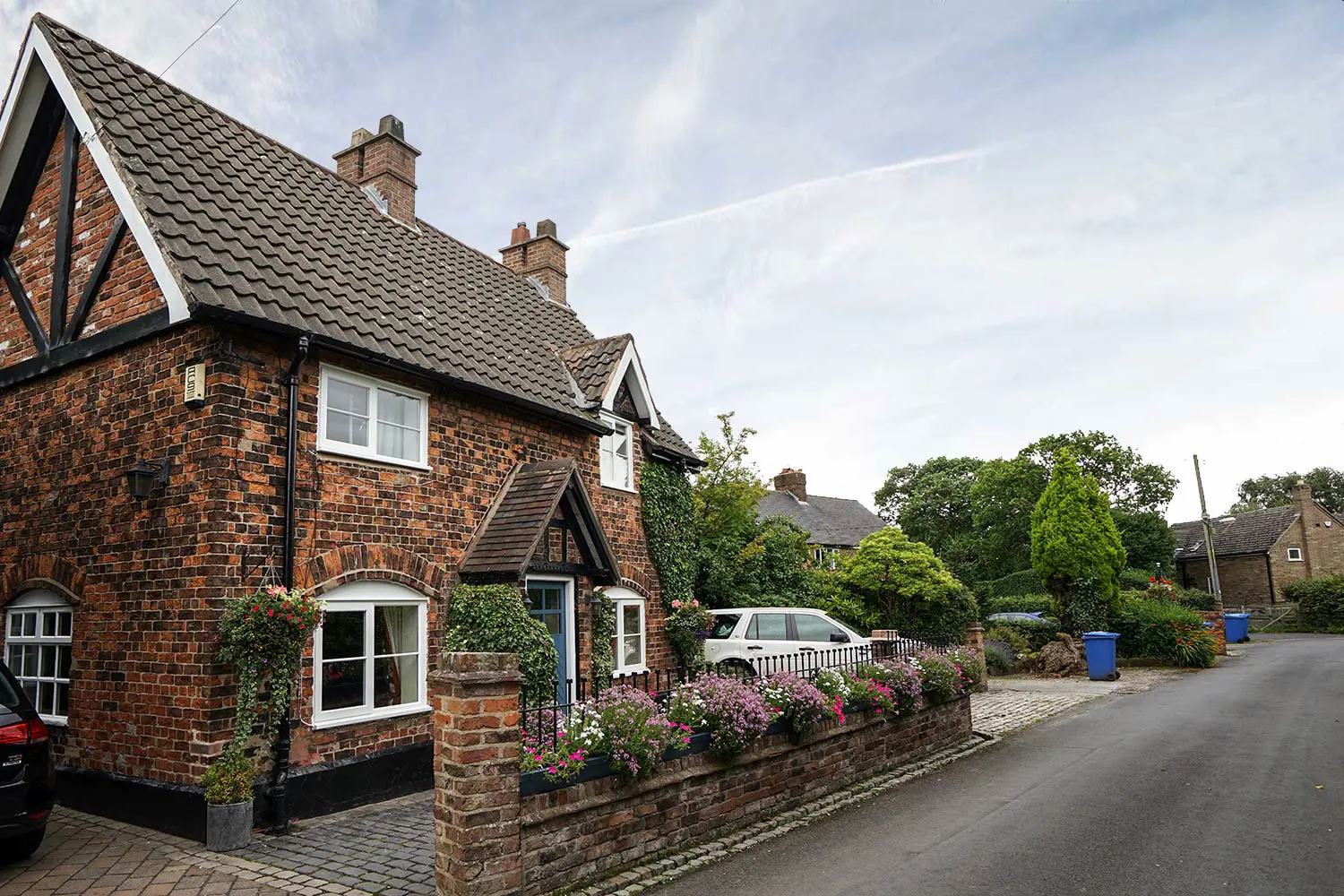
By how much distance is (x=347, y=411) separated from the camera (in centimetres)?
995

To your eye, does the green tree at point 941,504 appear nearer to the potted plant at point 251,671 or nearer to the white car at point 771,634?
the white car at point 771,634

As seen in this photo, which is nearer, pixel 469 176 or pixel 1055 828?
pixel 1055 828

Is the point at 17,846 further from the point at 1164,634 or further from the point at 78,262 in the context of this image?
the point at 1164,634

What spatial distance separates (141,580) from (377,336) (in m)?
3.69

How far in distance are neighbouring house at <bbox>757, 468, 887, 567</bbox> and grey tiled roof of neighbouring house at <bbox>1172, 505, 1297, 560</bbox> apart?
2018cm

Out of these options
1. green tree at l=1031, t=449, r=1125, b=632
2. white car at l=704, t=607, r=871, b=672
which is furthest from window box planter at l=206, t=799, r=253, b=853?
green tree at l=1031, t=449, r=1125, b=632

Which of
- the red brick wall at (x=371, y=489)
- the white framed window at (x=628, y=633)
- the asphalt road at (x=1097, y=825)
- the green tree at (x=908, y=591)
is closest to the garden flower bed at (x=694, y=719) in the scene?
the asphalt road at (x=1097, y=825)

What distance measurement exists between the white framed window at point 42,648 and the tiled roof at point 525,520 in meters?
4.50

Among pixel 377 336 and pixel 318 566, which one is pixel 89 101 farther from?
pixel 318 566

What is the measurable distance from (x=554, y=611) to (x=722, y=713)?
4741 millimetres

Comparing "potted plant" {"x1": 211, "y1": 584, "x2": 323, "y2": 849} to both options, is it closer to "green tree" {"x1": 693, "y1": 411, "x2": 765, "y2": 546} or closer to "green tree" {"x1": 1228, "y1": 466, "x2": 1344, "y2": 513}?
"green tree" {"x1": 693, "y1": 411, "x2": 765, "y2": 546}

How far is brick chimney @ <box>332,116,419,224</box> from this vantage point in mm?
15391

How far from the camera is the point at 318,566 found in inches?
359

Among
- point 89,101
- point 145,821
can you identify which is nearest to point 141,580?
point 145,821
